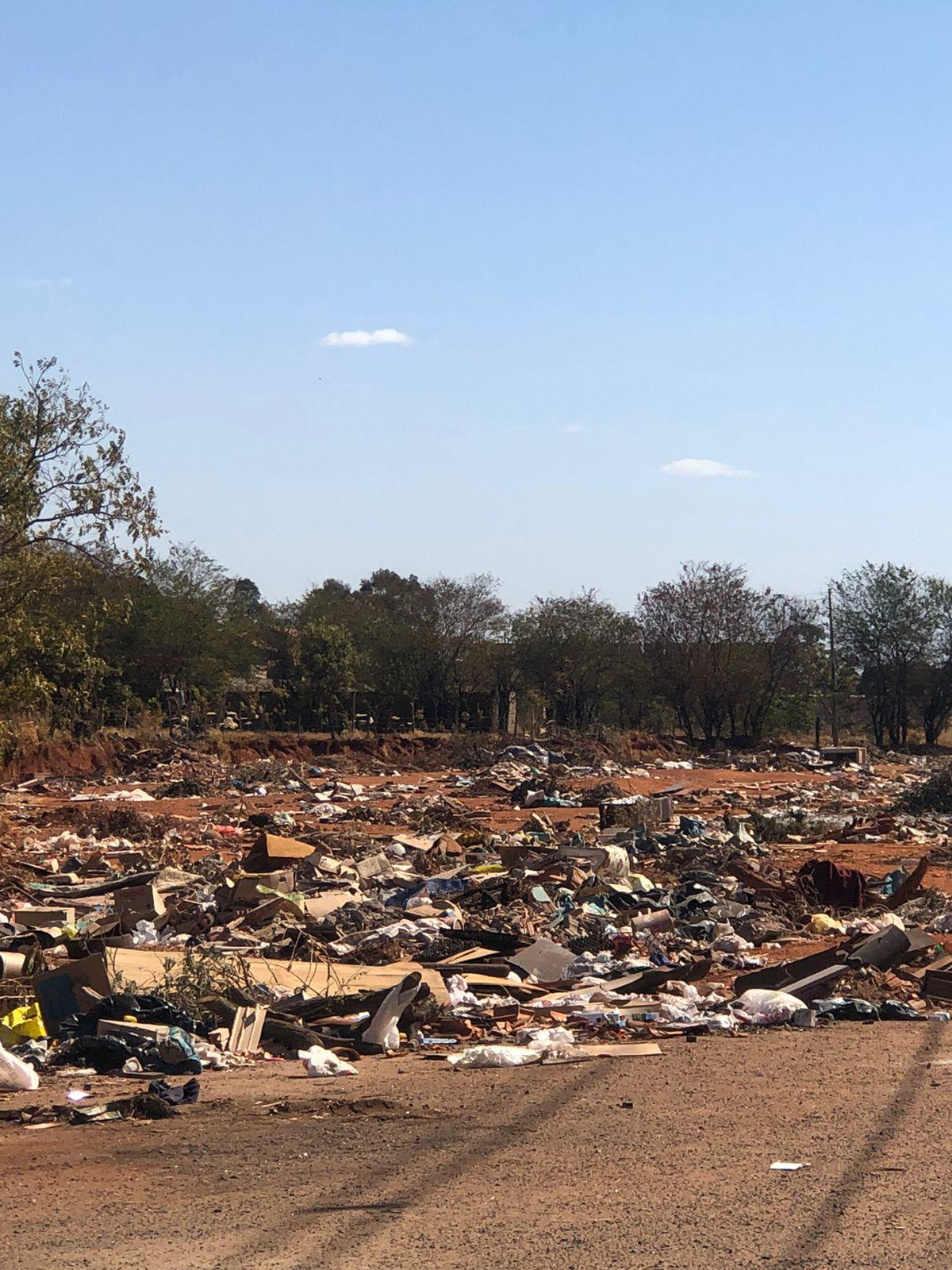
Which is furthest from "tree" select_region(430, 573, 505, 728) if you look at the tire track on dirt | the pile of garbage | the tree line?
the tire track on dirt

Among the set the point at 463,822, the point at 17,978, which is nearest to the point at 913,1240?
the point at 17,978

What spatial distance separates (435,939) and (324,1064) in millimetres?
3914

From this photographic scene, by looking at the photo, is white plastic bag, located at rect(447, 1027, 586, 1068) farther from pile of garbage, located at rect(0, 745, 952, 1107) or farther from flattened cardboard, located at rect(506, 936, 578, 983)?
flattened cardboard, located at rect(506, 936, 578, 983)

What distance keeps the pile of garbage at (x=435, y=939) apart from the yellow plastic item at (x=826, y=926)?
0.06 meters

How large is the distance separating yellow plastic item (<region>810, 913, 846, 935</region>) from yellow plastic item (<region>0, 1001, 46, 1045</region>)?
6.81 m

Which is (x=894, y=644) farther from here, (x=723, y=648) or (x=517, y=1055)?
(x=517, y=1055)

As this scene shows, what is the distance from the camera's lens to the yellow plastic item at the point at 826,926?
39.4 ft

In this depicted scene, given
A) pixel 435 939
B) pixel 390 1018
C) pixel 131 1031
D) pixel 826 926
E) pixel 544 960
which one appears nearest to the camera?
pixel 131 1031

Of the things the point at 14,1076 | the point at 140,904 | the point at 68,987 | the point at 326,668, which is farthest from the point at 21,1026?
the point at 326,668

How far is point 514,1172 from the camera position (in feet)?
17.3

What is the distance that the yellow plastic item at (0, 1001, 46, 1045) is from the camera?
308 inches

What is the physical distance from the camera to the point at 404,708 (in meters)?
51.3

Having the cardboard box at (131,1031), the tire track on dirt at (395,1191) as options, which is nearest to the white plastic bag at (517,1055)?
the tire track on dirt at (395,1191)

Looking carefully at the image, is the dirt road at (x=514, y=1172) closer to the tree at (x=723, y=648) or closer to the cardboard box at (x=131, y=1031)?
the cardboard box at (x=131, y=1031)
